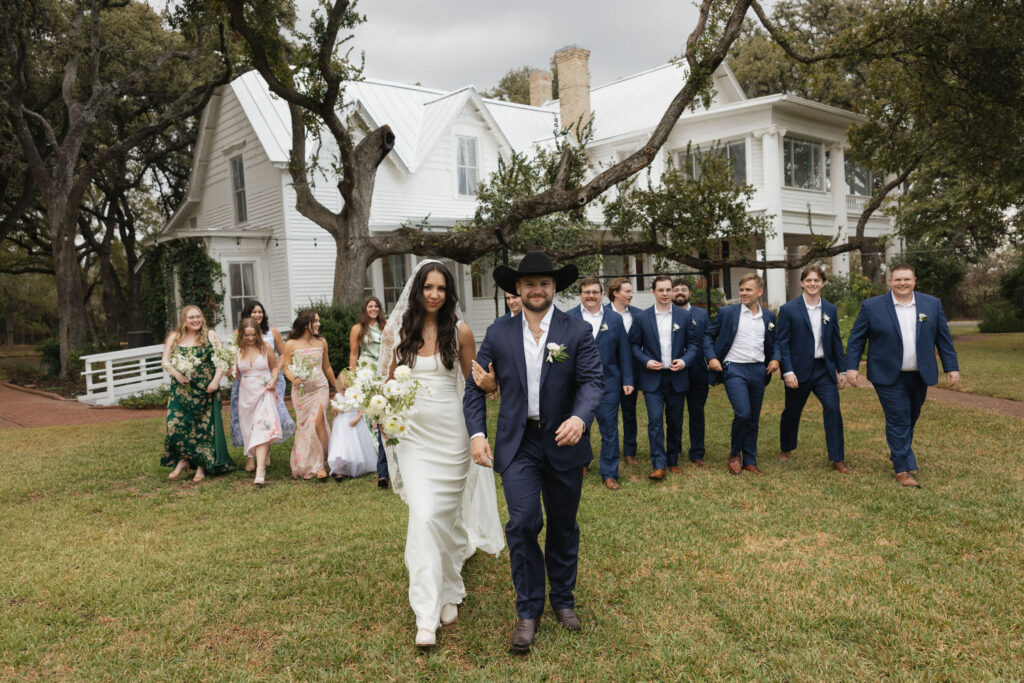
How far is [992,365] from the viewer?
16953mm

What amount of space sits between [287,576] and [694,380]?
5.14m

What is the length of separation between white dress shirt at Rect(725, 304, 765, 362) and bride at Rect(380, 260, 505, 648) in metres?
4.33

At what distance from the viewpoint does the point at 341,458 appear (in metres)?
8.54

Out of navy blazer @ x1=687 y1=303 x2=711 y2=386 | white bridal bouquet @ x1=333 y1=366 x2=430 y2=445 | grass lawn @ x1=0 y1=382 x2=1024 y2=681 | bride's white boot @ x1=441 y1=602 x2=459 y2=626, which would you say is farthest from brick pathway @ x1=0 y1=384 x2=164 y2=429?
bride's white boot @ x1=441 y1=602 x2=459 y2=626

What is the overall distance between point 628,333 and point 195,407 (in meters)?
5.36

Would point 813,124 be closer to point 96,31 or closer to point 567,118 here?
point 567,118

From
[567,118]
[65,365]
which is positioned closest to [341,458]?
[65,365]

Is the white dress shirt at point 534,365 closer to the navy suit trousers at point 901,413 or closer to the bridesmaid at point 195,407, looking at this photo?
the navy suit trousers at point 901,413

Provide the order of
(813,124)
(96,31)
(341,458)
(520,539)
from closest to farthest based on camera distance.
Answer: (520,539), (341,458), (96,31), (813,124)

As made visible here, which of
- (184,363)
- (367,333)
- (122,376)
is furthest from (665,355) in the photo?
(122,376)

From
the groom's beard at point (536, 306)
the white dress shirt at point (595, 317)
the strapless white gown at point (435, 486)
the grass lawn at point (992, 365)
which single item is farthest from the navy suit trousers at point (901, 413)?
the grass lawn at point (992, 365)

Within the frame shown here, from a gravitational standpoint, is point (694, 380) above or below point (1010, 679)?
above

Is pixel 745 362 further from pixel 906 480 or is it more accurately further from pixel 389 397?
pixel 389 397

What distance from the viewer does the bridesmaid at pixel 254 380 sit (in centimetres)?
884
